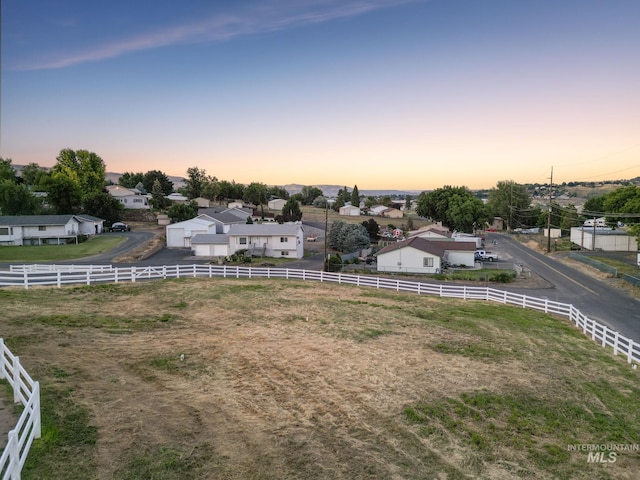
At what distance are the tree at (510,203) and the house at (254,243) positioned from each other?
71.2 m

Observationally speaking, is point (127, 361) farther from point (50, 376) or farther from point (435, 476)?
point (435, 476)

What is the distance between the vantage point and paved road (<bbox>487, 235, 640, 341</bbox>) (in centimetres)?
2589

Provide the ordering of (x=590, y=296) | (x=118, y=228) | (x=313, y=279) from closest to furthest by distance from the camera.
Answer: (x=590, y=296) < (x=313, y=279) < (x=118, y=228)

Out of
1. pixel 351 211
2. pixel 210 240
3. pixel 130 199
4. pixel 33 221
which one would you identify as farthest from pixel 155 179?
pixel 210 240

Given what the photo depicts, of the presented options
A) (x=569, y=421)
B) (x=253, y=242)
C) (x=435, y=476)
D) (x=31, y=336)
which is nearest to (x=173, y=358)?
(x=31, y=336)

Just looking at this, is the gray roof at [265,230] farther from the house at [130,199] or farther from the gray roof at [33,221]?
the house at [130,199]

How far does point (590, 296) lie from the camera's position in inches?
1307

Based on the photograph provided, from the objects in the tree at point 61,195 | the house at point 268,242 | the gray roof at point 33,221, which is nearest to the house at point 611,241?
the house at point 268,242

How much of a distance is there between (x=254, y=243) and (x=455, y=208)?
4299 centimetres

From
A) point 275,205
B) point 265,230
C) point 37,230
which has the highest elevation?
point 275,205

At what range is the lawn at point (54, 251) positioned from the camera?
46.4m

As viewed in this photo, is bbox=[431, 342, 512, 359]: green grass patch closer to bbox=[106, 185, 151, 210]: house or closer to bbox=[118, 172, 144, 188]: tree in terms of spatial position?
bbox=[106, 185, 151, 210]: house

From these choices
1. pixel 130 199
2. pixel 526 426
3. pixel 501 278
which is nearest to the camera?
pixel 526 426

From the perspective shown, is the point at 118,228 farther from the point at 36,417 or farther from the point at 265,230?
the point at 36,417
